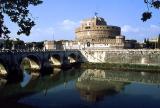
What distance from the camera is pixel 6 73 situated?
33188 mm

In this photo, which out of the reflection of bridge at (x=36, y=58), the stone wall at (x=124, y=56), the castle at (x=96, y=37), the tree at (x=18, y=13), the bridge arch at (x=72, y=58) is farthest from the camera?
the castle at (x=96, y=37)

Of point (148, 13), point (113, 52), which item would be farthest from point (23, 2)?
point (113, 52)

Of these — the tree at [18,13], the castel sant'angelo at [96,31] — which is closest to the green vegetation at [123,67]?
the castel sant'angelo at [96,31]

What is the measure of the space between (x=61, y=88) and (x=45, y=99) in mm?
5646

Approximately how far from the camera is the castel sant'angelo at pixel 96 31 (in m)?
61.6

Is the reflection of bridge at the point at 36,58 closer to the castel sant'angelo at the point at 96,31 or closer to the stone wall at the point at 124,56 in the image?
the stone wall at the point at 124,56

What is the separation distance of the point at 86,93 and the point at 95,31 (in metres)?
41.0

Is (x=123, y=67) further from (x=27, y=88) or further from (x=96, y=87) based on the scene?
(x=27, y=88)

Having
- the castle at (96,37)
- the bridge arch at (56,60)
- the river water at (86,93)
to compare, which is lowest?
the river water at (86,93)

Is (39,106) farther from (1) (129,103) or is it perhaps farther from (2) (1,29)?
(2) (1,29)

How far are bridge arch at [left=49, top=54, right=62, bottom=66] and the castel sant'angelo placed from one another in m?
13.4

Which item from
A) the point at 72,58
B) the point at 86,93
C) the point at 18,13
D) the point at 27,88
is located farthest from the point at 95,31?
the point at 18,13

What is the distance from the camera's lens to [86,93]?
25.1 metres

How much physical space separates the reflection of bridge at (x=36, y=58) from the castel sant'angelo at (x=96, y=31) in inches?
358
